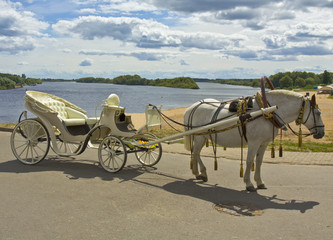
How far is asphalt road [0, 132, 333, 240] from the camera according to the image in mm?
5379

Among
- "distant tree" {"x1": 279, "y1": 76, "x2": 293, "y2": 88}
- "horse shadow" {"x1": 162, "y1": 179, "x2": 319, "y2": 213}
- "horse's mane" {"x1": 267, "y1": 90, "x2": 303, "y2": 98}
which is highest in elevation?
"distant tree" {"x1": 279, "y1": 76, "x2": 293, "y2": 88}

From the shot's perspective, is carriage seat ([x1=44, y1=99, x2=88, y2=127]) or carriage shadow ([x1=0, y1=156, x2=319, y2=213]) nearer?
carriage shadow ([x1=0, y1=156, x2=319, y2=213])

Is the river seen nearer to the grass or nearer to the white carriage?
the white carriage

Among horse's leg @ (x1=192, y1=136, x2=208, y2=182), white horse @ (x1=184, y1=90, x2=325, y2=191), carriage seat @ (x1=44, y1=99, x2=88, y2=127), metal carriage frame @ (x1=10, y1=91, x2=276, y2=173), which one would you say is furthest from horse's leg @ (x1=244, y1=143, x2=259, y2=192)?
carriage seat @ (x1=44, y1=99, x2=88, y2=127)

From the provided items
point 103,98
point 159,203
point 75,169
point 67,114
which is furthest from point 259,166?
point 103,98

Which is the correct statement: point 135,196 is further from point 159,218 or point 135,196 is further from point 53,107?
point 53,107

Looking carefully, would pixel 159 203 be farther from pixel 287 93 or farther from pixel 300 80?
pixel 300 80

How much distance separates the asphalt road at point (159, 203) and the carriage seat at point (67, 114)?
1.24m

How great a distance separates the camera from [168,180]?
8.48 m

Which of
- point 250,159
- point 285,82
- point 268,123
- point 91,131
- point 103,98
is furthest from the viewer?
point 285,82

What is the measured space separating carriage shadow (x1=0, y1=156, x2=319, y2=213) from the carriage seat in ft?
3.82

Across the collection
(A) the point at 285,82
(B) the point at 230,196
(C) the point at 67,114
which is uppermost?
(A) the point at 285,82

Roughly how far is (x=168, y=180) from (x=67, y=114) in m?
4.27

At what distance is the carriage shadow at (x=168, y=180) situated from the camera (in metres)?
6.82
